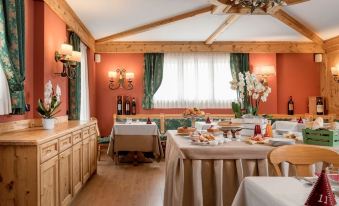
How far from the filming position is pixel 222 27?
6.63 meters

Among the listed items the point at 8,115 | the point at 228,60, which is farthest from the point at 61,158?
the point at 228,60

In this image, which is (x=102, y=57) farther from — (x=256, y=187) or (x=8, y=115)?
(x=256, y=187)

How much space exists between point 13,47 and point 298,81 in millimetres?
6846

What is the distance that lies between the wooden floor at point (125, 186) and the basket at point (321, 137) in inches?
73.5

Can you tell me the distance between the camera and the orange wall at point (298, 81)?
8.21 meters

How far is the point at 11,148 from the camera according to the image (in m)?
2.65

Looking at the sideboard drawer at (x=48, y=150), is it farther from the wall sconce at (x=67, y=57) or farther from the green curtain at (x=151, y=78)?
the green curtain at (x=151, y=78)

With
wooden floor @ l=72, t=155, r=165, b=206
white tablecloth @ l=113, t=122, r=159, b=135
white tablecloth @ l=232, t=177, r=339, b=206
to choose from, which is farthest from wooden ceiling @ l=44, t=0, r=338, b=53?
white tablecloth @ l=232, t=177, r=339, b=206

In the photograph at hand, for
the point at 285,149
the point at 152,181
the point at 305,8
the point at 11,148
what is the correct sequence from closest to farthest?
the point at 285,149 → the point at 11,148 → the point at 152,181 → the point at 305,8

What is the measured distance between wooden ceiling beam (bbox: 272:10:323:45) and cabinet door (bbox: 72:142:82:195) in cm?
413

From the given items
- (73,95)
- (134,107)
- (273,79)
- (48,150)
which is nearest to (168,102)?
(134,107)

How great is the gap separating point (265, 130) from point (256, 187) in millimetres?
1833

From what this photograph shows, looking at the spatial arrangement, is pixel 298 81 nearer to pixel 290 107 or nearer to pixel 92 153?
pixel 290 107

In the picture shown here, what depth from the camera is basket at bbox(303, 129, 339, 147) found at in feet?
8.44
